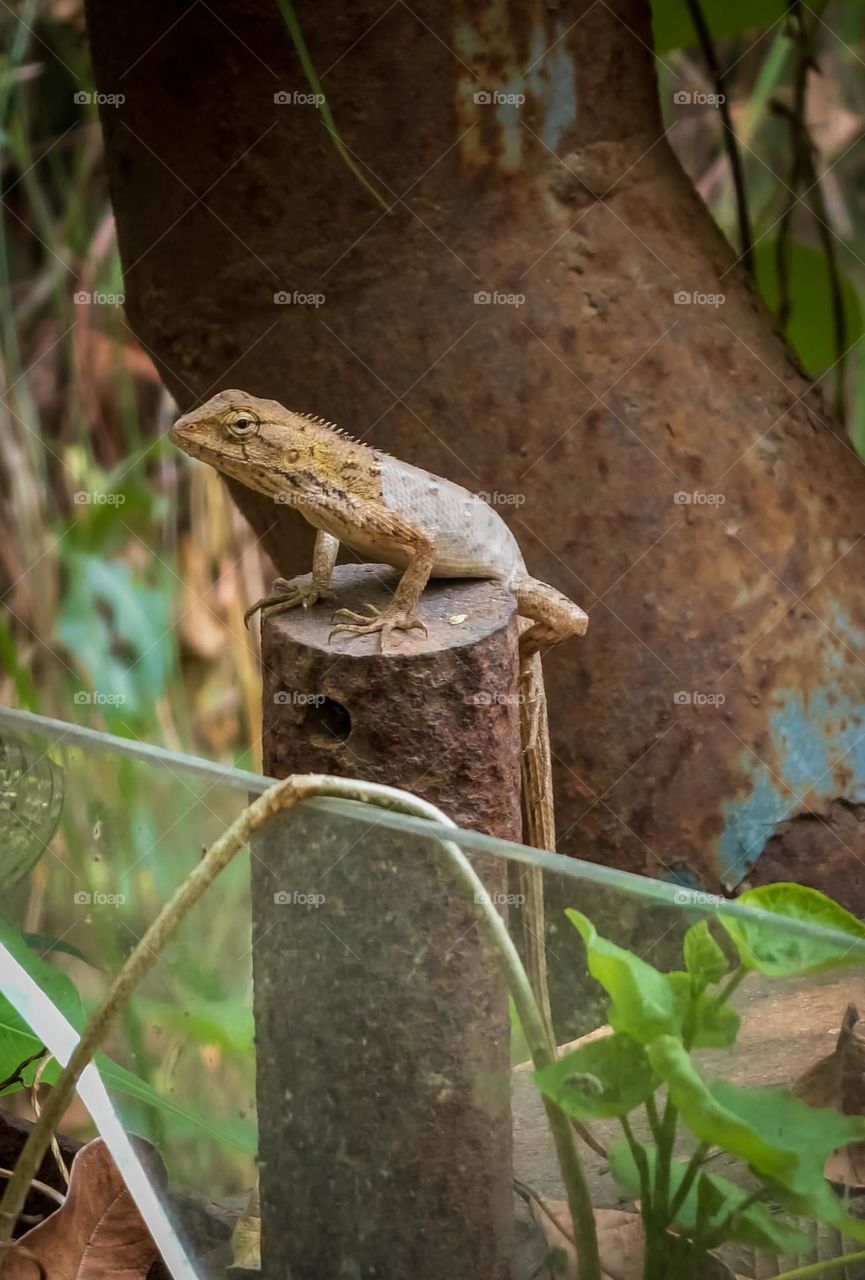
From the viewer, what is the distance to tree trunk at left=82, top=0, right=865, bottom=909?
8.37ft

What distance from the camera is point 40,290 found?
15.9ft

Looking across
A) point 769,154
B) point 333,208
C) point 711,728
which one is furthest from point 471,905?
point 769,154

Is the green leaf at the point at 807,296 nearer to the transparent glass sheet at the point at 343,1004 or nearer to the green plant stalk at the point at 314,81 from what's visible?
the green plant stalk at the point at 314,81

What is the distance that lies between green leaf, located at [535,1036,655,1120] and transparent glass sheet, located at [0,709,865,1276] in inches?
1.8

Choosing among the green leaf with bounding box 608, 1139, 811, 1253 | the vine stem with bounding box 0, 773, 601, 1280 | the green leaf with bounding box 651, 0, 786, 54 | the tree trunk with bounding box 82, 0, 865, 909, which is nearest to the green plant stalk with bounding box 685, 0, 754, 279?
the green leaf with bounding box 651, 0, 786, 54

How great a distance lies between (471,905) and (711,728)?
149 centimetres

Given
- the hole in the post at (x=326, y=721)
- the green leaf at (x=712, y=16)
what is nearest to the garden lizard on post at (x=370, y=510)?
the hole in the post at (x=326, y=721)

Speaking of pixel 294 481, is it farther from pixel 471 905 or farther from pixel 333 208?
pixel 471 905

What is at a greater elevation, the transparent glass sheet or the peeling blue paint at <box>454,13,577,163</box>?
the peeling blue paint at <box>454,13,577,163</box>

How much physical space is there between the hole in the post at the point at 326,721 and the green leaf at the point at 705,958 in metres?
0.71

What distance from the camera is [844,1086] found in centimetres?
118

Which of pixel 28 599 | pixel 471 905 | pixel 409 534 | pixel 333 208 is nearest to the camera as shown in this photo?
pixel 471 905

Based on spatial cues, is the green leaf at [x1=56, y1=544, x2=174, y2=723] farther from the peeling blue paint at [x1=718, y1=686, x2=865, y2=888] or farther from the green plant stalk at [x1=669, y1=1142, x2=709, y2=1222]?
the green plant stalk at [x1=669, y1=1142, x2=709, y2=1222]

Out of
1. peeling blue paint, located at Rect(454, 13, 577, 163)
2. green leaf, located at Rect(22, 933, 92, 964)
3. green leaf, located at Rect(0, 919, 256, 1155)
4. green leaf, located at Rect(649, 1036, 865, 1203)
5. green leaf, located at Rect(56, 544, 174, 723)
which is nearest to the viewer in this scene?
green leaf, located at Rect(649, 1036, 865, 1203)
